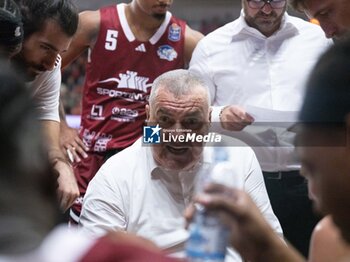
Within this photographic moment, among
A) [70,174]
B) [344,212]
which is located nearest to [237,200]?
[344,212]

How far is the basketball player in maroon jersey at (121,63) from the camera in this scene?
13.1 feet

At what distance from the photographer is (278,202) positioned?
3400mm

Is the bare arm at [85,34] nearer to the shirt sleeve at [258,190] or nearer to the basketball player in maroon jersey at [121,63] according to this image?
the basketball player in maroon jersey at [121,63]

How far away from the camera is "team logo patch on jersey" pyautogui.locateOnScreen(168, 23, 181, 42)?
160 inches

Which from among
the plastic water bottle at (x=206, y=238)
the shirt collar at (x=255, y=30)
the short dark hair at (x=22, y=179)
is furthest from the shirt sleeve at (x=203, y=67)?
the short dark hair at (x=22, y=179)

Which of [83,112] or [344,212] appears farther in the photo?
[83,112]

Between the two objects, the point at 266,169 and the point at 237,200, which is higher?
the point at 237,200

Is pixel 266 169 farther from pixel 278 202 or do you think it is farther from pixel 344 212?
pixel 344 212

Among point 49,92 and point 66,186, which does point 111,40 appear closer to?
point 49,92

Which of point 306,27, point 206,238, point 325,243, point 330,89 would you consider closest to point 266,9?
point 306,27

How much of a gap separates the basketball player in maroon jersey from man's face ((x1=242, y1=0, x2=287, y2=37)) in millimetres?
569

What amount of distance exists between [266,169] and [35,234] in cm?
242

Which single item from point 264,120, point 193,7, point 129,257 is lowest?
point 193,7

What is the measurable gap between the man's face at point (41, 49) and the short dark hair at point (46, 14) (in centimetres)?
2
